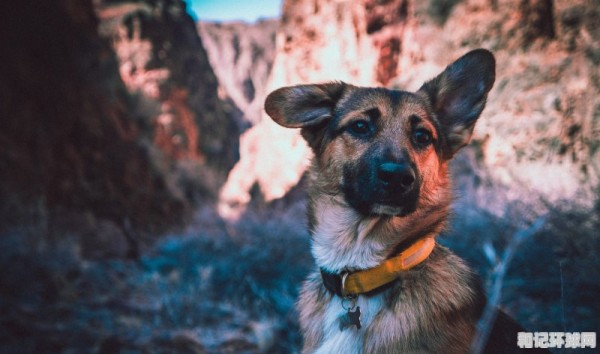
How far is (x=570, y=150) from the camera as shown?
476 cm

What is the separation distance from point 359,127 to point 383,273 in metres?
1.03

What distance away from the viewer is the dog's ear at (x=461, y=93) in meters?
2.23

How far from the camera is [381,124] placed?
7.83 ft

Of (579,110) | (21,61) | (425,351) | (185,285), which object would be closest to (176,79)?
(21,61)

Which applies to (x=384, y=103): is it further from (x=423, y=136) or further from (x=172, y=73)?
(x=172, y=73)

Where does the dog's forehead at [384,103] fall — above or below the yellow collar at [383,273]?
above

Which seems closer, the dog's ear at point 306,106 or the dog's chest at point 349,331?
the dog's chest at point 349,331

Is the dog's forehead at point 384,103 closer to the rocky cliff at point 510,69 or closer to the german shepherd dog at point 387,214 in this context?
the german shepherd dog at point 387,214

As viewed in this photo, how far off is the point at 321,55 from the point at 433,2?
4.12 meters

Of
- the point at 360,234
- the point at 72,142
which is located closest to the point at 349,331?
the point at 360,234

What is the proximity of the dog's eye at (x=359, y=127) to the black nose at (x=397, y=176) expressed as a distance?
1.68 feet

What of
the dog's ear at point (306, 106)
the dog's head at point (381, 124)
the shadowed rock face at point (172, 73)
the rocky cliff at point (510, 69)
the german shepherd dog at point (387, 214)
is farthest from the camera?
the shadowed rock face at point (172, 73)

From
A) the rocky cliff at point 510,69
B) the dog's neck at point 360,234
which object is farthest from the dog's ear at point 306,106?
the rocky cliff at point 510,69

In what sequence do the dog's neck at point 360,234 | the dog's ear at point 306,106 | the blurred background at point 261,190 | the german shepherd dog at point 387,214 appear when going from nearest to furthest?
the german shepherd dog at point 387,214, the dog's neck at point 360,234, the dog's ear at point 306,106, the blurred background at point 261,190
